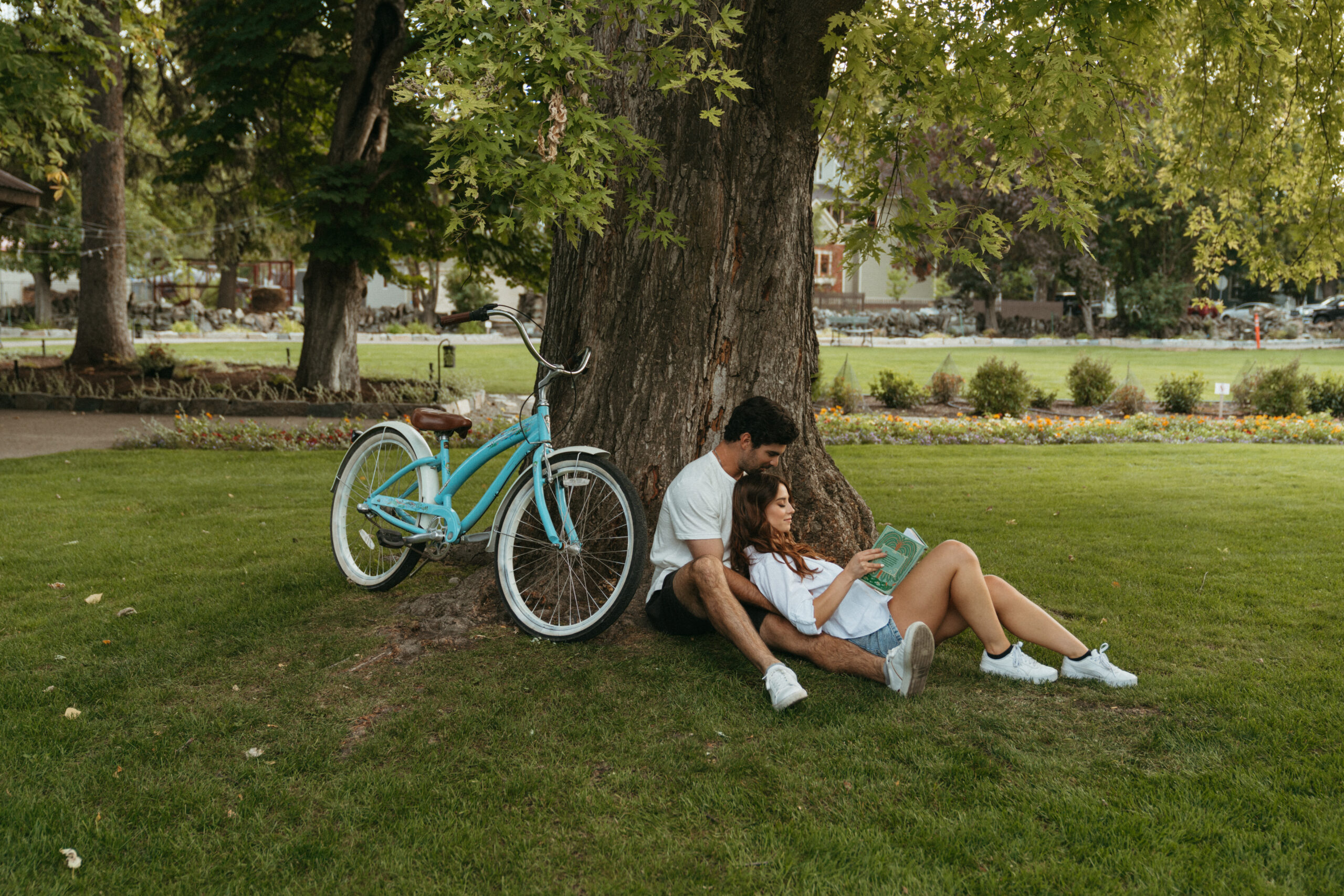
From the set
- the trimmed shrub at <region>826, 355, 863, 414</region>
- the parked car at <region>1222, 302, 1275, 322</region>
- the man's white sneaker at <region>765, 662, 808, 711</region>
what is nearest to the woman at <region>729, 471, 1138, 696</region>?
the man's white sneaker at <region>765, 662, 808, 711</region>

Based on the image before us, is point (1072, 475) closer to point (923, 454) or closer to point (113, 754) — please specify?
point (923, 454)

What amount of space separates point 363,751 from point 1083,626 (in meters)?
3.56

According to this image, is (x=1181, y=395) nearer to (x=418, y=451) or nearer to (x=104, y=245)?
(x=418, y=451)

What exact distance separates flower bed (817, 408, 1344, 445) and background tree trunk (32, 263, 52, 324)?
36377mm

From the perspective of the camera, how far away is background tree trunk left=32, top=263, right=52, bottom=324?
3853cm

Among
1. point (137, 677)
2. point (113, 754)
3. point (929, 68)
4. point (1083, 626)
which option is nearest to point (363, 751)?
point (113, 754)

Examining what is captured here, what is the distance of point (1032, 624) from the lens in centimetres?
415

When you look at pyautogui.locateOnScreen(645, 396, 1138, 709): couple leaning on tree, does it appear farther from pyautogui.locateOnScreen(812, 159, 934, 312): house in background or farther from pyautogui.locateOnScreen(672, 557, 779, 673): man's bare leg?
pyautogui.locateOnScreen(812, 159, 934, 312): house in background

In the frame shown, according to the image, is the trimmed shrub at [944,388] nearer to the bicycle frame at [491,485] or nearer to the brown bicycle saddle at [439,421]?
the bicycle frame at [491,485]

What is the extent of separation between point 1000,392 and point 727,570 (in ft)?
39.5

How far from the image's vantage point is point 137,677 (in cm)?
423

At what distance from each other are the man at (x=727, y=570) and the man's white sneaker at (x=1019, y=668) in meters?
0.51

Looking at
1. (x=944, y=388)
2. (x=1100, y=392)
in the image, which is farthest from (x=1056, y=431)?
(x=1100, y=392)

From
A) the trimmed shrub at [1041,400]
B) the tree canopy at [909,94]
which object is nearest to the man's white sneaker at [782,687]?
the tree canopy at [909,94]
